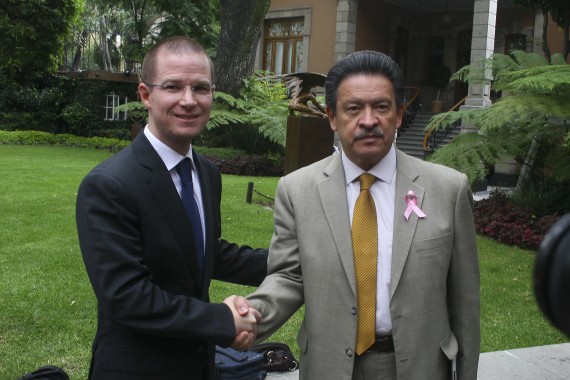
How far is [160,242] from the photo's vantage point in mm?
2451

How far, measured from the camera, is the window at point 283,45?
81.5 feet

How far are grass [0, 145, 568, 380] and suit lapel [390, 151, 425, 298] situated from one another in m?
1.02

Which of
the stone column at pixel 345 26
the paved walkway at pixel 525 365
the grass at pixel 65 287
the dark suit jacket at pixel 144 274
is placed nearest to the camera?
the dark suit jacket at pixel 144 274

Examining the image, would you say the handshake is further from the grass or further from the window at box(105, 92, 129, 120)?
the window at box(105, 92, 129, 120)

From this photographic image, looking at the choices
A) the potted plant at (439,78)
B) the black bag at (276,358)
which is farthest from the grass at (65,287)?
the potted plant at (439,78)

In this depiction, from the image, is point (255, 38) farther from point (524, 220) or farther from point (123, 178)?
point (123, 178)

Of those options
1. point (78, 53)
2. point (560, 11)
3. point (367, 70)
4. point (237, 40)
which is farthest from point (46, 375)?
point (78, 53)

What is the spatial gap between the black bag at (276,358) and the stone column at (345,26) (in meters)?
18.4

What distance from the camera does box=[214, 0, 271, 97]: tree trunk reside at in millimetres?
17547

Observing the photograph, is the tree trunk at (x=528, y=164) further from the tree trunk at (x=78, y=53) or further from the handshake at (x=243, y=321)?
the tree trunk at (x=78, y=53)

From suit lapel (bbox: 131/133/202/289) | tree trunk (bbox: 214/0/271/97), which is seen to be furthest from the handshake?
tree trunk (bbox: 214/0/271/97)

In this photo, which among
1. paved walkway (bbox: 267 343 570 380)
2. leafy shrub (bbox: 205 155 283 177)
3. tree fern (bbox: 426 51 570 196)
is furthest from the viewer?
leafy shrub (bbox: 205 155 283 177)

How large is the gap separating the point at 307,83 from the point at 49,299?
395cm

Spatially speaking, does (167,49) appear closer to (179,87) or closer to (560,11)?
(179,87)
